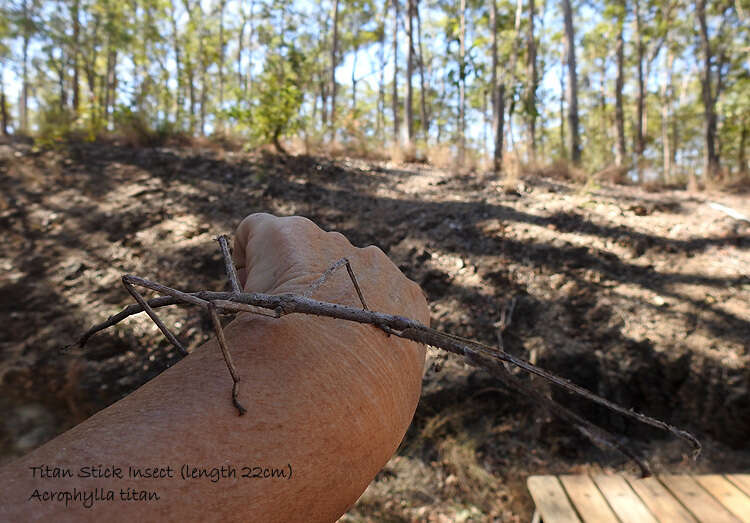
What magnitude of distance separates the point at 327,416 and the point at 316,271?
0.27 m

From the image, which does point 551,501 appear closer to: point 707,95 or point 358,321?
point 358,321

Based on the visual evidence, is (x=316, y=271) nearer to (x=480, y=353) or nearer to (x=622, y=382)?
(x=480, y=353)

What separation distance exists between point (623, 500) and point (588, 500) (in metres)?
0.12

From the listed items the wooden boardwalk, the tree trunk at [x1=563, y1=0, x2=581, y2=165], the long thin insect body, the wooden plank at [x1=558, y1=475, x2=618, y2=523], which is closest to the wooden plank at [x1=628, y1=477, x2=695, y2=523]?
the wooden boardwalk

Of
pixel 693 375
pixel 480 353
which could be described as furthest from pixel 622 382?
pixel 480 353

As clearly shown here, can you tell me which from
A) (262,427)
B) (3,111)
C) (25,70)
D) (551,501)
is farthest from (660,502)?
(25,70)

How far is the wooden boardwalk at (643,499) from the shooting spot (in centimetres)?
139

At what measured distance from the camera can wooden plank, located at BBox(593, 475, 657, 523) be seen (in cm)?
141

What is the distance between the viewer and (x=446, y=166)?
5191 mm

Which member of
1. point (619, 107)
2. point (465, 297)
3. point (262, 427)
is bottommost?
point (465, 297)

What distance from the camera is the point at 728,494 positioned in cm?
148

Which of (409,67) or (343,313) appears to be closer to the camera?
(343,313)

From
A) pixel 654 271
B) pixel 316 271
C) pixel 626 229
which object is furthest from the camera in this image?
pixel 626 229

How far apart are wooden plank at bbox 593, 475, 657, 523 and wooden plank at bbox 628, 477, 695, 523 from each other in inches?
0.8
